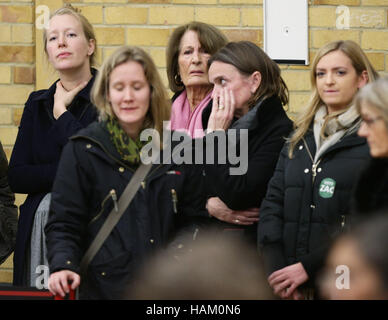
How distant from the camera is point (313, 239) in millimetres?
3283

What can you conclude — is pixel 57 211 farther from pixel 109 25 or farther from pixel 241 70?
pixel 109 25

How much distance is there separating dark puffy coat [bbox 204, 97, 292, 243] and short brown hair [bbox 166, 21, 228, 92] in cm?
57

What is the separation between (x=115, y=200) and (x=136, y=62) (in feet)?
1.93

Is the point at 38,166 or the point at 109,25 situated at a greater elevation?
the point at 109,25

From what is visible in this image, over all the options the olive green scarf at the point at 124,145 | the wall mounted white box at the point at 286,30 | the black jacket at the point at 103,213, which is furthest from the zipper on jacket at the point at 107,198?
the wall mounted white box at the point at 286,30

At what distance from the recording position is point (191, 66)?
13.1ft

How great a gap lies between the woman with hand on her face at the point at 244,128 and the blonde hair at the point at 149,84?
36 cm

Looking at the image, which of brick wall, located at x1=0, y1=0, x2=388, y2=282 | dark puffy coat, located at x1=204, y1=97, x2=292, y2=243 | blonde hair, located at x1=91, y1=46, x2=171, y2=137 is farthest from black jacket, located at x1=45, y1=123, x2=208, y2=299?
brick wall, located at x1=0, y1=0, x2=388, y2=282

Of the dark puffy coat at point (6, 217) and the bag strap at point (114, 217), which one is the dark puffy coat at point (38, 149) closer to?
the dark puffy coat at point (6, 217)

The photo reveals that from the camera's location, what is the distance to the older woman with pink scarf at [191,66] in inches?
156

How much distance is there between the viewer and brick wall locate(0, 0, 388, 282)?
5082 mm
